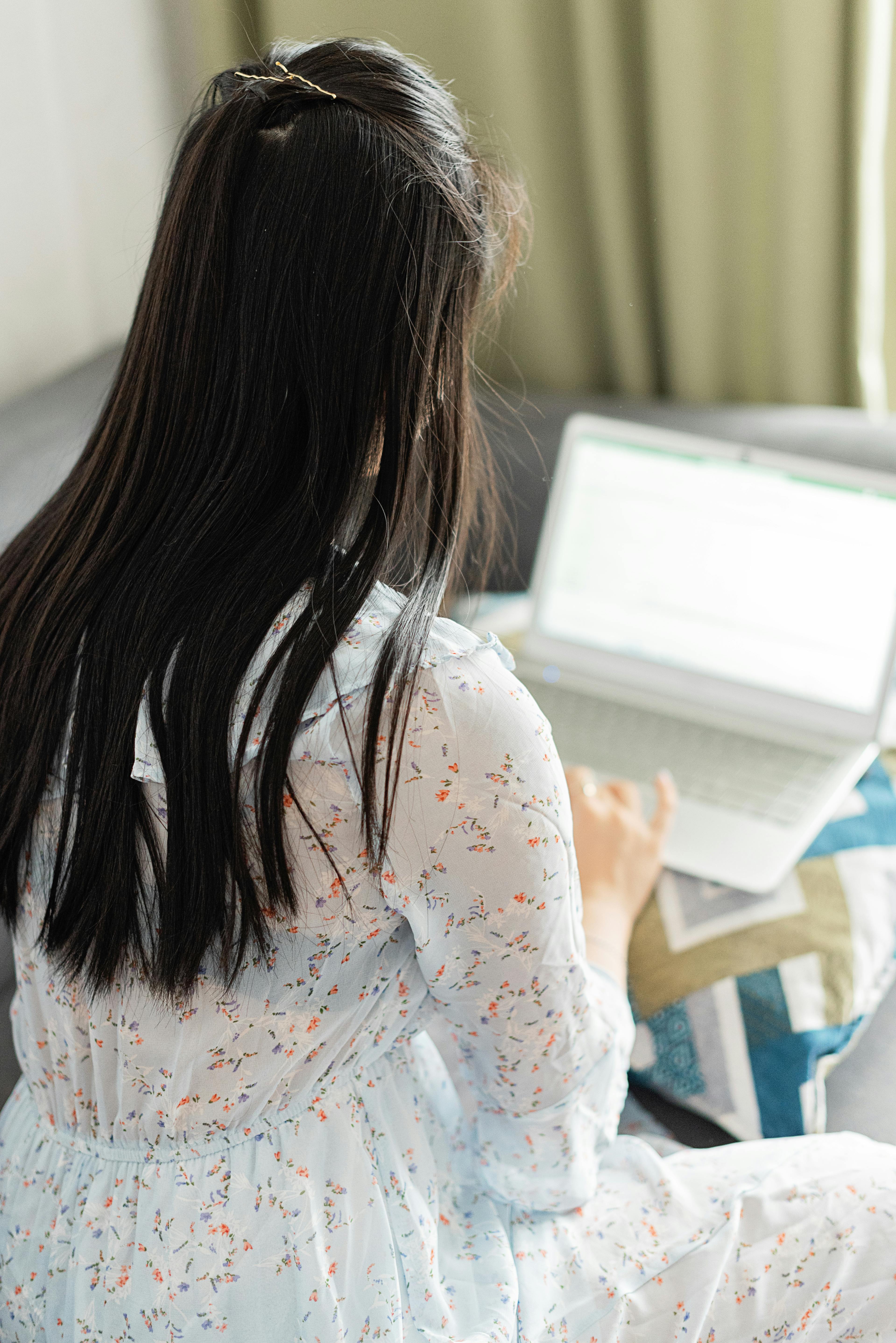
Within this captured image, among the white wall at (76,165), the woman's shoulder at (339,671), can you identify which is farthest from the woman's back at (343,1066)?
the white wall at (76,165)

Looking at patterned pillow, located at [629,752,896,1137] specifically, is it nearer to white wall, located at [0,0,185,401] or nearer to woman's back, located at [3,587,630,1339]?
woman's back, located at [3,587,630,1339]

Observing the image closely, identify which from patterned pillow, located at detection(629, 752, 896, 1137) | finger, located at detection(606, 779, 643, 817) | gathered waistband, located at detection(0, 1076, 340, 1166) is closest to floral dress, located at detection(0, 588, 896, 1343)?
gathered waistband, located at detection(0, 1076, 340, 1166)

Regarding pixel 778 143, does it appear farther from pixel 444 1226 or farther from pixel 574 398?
pixel 444 1226

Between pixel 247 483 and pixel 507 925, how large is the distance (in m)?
0.28

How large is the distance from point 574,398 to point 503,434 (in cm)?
26

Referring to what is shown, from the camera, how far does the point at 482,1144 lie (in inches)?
29.3

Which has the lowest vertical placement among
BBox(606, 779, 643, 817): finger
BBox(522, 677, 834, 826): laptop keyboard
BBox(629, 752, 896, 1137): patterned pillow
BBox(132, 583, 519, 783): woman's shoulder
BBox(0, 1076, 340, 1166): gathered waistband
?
BBox(629, 752, 896, 1137): patterned pillow

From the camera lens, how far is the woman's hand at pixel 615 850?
94 cm

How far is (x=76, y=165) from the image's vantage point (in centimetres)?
146

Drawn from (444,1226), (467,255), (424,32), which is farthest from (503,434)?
(444,1226)

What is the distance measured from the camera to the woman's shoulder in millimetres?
545

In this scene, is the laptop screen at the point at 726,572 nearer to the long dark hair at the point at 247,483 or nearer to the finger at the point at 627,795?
the finger at the point at 627,795

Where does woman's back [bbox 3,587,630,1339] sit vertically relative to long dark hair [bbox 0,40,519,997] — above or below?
below

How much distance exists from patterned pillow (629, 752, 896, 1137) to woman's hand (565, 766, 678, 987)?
0.04 metres
